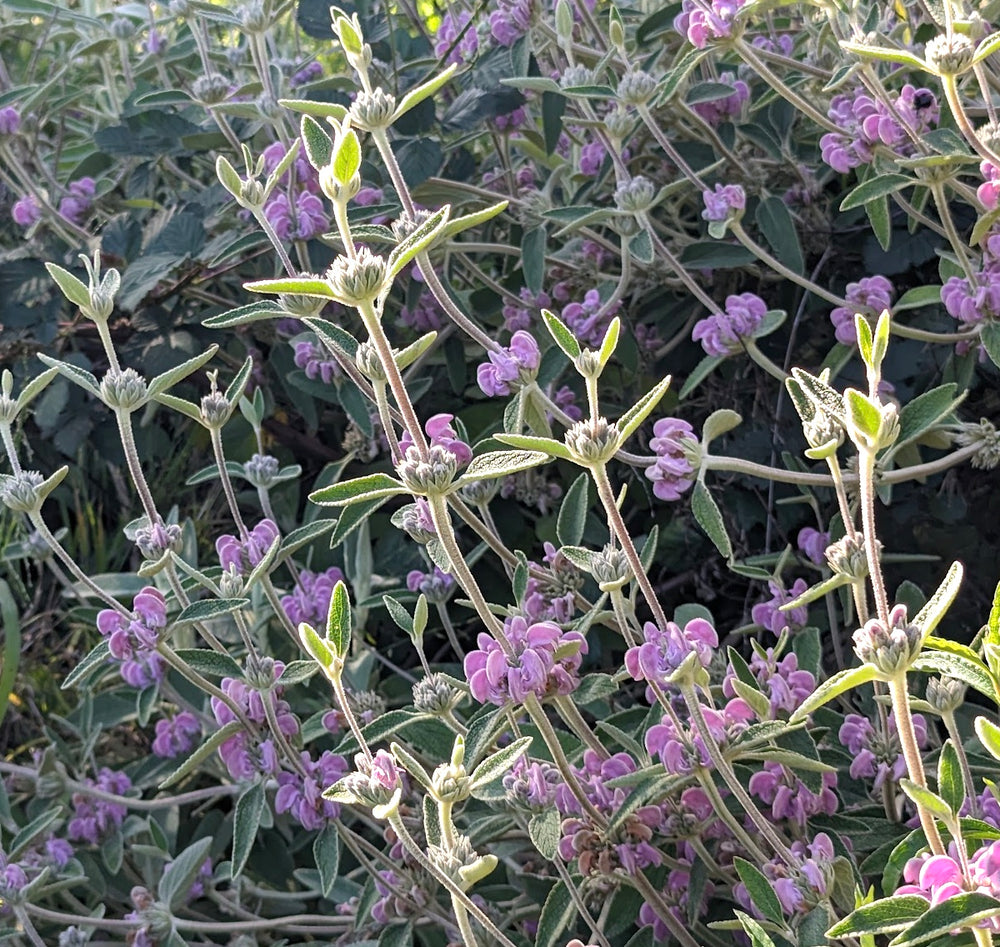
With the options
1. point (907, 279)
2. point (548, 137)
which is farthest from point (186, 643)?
point (907, 279)

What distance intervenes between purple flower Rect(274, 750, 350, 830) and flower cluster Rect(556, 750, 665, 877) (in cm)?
27

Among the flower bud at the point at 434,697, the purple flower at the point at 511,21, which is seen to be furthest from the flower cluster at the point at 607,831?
the purple flower at the point at 511,21

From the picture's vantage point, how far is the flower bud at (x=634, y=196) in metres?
1.26

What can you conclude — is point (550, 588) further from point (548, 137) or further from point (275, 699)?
point (548, 137)

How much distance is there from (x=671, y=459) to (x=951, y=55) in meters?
0.37

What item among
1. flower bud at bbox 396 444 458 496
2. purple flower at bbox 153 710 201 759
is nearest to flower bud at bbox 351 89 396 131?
flower bud at bbox 396 444 458 496

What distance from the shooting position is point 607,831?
89cm

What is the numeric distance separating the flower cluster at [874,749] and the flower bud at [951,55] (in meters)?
0.47

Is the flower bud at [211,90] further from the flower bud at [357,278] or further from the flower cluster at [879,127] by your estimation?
the flower bud at [357,278]

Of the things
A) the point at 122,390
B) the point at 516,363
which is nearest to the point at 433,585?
the point at 516,363

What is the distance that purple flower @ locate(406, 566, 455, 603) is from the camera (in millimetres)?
1321

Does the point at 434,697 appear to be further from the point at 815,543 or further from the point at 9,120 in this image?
the point at 9,120

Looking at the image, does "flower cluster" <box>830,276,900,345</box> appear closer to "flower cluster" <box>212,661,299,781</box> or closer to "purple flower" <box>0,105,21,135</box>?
"flower cluster" <box>212,661,299,781</box>

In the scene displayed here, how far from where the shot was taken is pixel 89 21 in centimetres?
181
